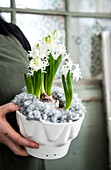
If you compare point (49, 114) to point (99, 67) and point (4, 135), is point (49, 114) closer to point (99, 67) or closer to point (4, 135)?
point (4, 135)

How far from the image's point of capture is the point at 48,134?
497 mm

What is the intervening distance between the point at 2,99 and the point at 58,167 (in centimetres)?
87

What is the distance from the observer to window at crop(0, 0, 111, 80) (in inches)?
45.5

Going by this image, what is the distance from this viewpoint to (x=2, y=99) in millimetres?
652

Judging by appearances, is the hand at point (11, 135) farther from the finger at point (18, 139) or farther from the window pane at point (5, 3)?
the window pane at point (5, 3)

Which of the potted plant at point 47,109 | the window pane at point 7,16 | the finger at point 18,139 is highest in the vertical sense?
the window pane at point 7,16

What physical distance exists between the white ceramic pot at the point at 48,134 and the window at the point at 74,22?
75cm

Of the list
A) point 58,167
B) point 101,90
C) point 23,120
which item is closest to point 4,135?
point 23,120

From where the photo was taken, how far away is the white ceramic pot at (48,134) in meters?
0.49

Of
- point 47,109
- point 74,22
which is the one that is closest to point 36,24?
point 74,22

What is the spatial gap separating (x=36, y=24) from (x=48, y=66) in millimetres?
723

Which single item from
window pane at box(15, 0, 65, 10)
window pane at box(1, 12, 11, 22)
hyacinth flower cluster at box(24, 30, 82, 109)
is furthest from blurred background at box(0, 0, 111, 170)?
hyacinth flower cluster at box(24, 30, 82, 109)

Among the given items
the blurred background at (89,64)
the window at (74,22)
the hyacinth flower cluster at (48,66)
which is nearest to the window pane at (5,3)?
the window at (74,22)

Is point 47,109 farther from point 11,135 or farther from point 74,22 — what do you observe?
point 74,22
